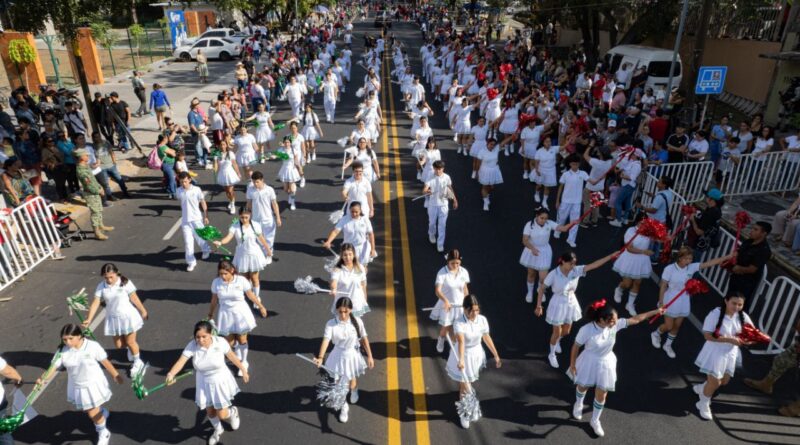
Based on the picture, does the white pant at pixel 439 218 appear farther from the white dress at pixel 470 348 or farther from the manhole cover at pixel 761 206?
the manhole cover at pixel 761 206

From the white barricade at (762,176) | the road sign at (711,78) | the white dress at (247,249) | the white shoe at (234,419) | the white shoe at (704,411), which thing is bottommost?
the white shoe at (704,411)

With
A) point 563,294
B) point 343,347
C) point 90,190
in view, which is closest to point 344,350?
point 343,347

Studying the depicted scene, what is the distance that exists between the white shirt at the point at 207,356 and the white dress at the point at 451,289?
2.77 meters

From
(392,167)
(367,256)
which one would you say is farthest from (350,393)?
(392,167)

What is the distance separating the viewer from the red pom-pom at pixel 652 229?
24.1 feet

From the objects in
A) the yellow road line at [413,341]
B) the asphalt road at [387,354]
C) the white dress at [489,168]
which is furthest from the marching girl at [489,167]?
the yellow road line at [413,341]

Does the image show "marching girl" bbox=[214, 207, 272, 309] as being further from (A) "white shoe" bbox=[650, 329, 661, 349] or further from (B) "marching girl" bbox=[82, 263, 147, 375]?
(A) "white shoe" bbox=[650, 329, 661, 349]

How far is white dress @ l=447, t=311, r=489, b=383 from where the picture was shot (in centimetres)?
571

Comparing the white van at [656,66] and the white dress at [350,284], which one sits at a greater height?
the white van at [656,66]

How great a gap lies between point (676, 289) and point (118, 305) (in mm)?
7091

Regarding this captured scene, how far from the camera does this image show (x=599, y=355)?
564cm

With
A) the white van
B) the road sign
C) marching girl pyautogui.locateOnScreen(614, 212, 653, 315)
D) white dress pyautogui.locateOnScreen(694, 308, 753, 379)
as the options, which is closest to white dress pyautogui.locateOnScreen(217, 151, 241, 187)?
marching girl pyautogui.locateOnScreen(614, 212, 653, 315)

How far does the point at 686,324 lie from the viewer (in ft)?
25.8

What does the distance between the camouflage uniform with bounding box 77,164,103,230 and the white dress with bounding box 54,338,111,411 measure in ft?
18.9
